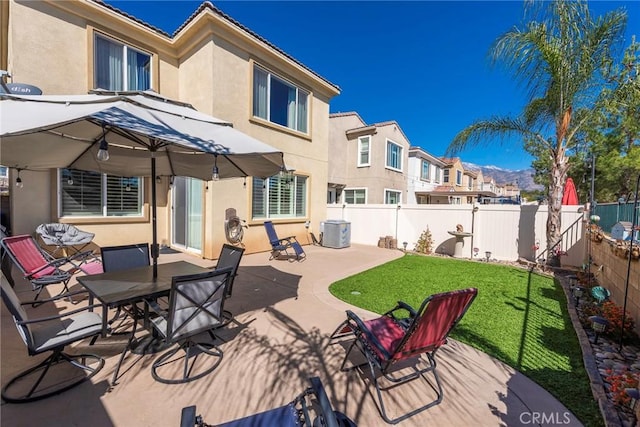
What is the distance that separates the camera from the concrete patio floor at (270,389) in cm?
256

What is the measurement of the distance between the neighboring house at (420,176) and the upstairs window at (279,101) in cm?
1461

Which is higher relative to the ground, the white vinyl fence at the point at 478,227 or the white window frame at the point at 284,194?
the white window frame at the point at 284,194

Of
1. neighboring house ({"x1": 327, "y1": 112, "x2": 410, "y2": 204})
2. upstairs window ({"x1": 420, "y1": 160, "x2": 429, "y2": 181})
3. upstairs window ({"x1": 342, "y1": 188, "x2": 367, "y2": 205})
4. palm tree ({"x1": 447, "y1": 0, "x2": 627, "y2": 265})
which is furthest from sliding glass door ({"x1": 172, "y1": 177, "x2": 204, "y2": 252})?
upstairs window ({"x1": 420, "y1": 160, "x2": 429, "y2": 181})

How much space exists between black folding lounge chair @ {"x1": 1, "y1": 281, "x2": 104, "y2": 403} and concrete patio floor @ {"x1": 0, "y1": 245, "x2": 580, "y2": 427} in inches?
4.8

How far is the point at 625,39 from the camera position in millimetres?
7691

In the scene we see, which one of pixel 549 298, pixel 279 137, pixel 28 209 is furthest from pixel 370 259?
pixel 28 209

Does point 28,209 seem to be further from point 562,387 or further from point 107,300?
point 562,387

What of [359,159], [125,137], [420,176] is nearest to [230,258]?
[125,137]

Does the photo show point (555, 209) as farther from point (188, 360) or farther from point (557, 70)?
point (188, 360)

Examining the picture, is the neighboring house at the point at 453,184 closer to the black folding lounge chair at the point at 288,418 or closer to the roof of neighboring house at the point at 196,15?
the roof of neighboring house at the point at 196,15

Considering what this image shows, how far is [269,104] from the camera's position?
10445mm

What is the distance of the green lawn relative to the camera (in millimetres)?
3271

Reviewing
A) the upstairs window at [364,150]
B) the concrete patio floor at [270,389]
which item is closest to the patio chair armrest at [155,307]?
the concrete patio floor at [270,389]

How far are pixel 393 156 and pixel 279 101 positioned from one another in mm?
11843
